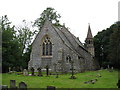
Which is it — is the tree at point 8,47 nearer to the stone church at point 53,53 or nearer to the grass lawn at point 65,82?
the stone church at point 53,53

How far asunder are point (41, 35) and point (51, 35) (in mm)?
2031

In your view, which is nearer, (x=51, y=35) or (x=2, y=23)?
(x=51, y=35)

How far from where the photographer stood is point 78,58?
3128 cm

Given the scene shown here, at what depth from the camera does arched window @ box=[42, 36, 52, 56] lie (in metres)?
33.3

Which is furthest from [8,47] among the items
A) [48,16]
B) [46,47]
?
[48,16]

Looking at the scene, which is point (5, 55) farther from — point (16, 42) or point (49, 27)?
point (49, 27)

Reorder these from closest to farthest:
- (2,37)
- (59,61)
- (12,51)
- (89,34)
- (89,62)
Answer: (59,61) → (2,37) → (12,51) → (89,62) → (89,34)

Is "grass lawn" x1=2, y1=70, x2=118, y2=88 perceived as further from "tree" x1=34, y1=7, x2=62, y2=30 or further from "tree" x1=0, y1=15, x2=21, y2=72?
"tree" x1=34, y1=7, x2=62, y2=30

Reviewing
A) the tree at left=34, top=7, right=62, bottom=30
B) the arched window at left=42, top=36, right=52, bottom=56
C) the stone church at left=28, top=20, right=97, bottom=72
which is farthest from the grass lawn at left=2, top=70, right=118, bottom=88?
the tree at left=34, top=7, right=62, bottom=30

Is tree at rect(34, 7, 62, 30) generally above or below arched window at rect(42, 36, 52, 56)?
above

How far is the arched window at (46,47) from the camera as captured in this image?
Result: 3331 centimetres

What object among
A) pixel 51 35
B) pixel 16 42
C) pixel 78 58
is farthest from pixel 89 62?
pixel 16 42

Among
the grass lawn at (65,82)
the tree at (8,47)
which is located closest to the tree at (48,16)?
the tree at (8,47)

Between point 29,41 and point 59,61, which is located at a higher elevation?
point 29,41
